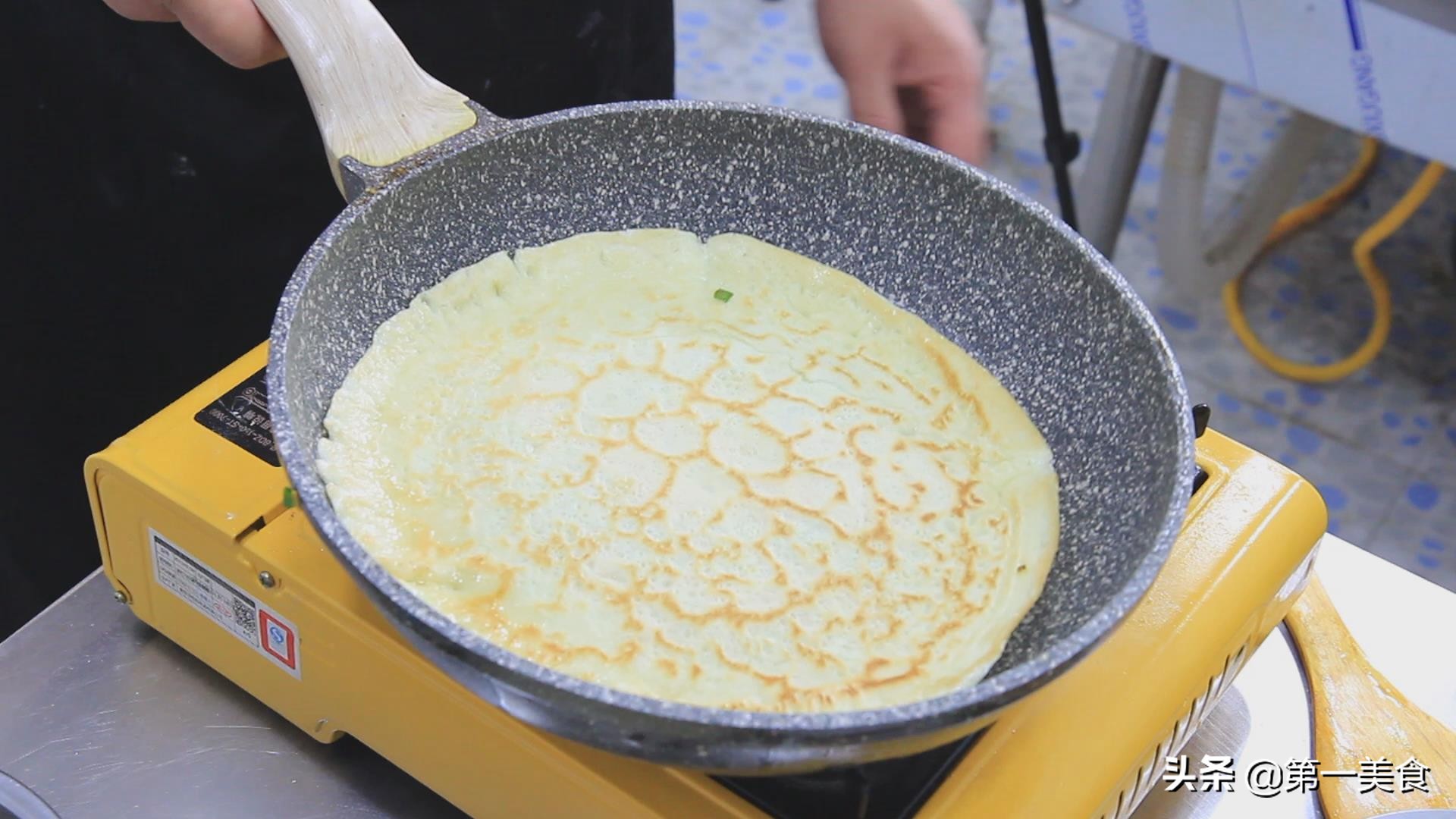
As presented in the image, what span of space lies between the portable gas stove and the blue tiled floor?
1874mm

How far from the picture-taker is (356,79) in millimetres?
1044

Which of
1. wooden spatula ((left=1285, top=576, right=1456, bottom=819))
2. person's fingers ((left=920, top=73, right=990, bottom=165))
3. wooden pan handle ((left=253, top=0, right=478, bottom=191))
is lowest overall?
wooden spatula ((left=1285, top=576, right=1456, bottom=819))

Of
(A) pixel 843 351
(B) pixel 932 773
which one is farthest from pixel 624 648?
(A) pixel 843 351

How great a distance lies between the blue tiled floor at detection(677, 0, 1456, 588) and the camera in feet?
9.27

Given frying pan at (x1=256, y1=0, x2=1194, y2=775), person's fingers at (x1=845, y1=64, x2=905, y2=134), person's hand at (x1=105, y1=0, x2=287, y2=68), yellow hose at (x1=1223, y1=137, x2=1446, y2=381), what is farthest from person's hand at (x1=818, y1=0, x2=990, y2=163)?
yellow hose at (x1=1223, y1=137, x2=1446, y2=381)

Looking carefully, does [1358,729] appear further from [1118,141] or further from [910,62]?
[1118,141]

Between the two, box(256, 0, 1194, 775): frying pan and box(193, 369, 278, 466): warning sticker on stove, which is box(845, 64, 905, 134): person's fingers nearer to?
box(256, 0, 1194, 775): frying pan

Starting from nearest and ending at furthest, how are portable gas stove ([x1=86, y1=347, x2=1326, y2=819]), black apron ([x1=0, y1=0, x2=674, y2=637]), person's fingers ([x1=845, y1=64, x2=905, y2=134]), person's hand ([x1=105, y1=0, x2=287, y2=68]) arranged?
portable gas stove ([x1=86, y1=347, x2=1326, y2=819])
person's hand ([x1=105, y1=0, x2=287, y2=68])
person's fingers ([x1=845, y1=64, x2=905, y2=134])
black apron ([x1=0, y1=0, x2=674, y2=637])

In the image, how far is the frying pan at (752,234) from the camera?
73cm

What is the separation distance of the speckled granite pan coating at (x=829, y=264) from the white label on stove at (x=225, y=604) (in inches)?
6.7

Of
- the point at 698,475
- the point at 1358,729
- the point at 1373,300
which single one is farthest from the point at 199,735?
the point at 1373,300

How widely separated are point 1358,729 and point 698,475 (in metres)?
0.69

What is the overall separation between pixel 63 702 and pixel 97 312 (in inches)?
21.6

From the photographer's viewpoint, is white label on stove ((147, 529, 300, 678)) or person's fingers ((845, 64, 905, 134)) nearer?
white label on stove ((147, 529, 300, 678))
